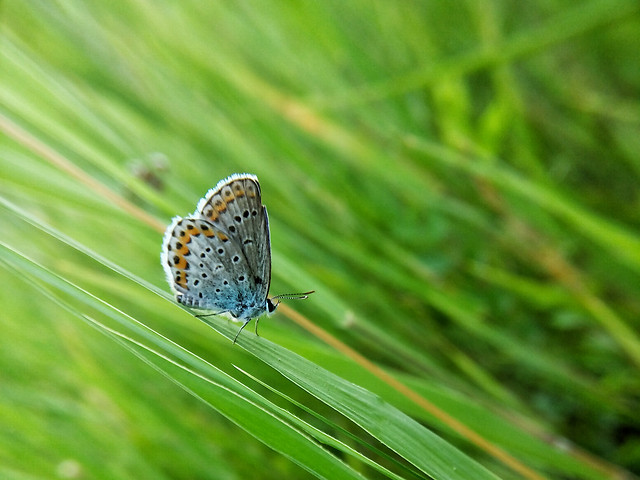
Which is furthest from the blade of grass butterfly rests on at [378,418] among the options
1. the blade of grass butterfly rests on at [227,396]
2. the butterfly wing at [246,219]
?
the butterfly wing at [246,219]

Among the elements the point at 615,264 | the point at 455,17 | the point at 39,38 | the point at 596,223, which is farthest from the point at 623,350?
the point at 39,38

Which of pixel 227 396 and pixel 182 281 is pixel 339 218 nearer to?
pixel 182 281

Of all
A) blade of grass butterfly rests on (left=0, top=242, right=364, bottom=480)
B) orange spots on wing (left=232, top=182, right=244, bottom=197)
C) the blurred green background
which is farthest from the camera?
the blurred green background

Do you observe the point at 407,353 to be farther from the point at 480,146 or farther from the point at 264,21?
the point at 264,21

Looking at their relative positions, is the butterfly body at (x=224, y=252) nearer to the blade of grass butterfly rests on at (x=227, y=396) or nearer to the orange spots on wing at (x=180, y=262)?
the orange spots on wing at (x=180, y=262)

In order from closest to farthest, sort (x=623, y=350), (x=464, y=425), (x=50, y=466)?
(x=464, y=425)
(x=50, y=466)
(x=623, y=350)

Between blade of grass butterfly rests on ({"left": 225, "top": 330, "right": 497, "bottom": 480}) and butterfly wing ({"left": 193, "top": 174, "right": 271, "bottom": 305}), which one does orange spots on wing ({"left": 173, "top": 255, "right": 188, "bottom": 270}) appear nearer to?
butterfly wing ({"left": 193, "top": 174, "right": 271, "bottom": 305})

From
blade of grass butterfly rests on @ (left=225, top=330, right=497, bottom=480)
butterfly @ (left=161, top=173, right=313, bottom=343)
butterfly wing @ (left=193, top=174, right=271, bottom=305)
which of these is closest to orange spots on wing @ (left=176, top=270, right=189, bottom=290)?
butterfly @ (left=161, top=173, right=313, bottom=343)
